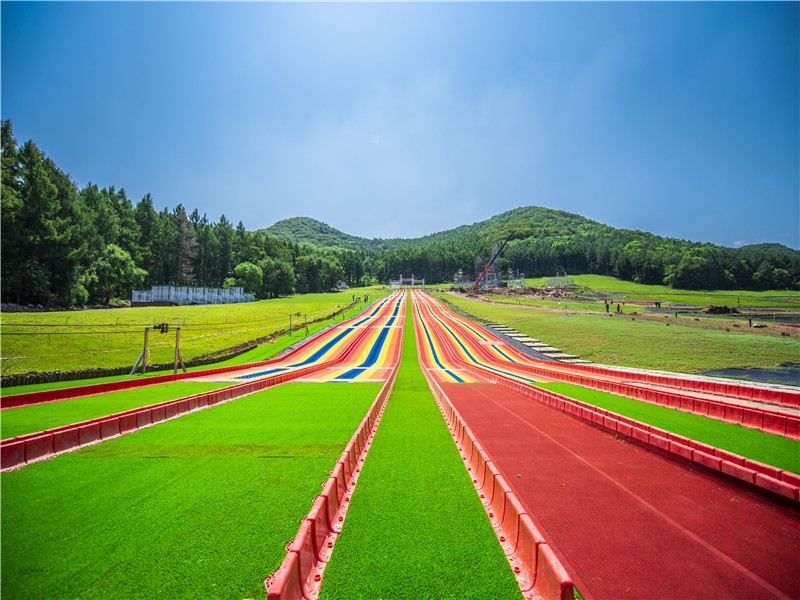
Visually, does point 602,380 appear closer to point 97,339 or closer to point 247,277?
point 97,339

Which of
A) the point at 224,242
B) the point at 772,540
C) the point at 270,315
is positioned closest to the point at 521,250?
the point at 224,242

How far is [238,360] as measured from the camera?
98.6ft

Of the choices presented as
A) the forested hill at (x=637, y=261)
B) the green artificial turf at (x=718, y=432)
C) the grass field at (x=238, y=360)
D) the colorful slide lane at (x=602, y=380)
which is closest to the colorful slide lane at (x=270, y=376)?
the grass field at (x=238, y=360)

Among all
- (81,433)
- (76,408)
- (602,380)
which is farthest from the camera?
(602,380)

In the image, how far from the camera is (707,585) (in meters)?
3.98

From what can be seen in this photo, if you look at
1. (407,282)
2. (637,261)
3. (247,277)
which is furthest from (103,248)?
(637,261)

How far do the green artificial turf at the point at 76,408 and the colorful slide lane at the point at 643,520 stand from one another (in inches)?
432

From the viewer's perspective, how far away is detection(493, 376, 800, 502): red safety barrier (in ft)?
19.3

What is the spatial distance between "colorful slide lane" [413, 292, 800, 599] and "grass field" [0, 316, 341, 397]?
1877cm

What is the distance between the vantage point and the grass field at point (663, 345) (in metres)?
23.4

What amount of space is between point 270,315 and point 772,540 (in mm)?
52598

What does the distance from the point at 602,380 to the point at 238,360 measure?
25.9 meters

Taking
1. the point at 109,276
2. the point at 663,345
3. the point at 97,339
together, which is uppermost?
the point at 109,276

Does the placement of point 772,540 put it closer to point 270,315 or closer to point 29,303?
point 270,315
